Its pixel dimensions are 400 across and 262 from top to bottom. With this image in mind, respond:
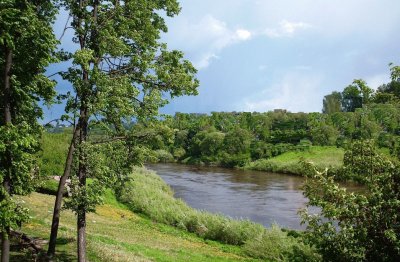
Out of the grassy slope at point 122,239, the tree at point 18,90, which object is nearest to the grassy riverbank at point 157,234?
the grassy slope at point 122,239

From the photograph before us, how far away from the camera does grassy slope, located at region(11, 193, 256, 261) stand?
57.6 ft

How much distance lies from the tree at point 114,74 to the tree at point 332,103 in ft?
487

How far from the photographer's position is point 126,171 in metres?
16.0

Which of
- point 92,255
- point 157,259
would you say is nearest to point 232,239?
point 157,259

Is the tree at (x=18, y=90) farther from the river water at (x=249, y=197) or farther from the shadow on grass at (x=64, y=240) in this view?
the river water at (x=249, y=197)

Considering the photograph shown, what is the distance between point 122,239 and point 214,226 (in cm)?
1019

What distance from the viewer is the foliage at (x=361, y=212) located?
11.2 m

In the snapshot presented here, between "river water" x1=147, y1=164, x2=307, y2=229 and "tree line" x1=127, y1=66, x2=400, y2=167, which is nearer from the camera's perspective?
"river water" x1=147, y1=164, x2=307, y2=229

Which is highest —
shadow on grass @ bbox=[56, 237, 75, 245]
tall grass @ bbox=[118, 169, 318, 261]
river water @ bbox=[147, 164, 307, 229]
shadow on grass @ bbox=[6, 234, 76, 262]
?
shadow on grass @ bbox=[6, 234, 76, 262]

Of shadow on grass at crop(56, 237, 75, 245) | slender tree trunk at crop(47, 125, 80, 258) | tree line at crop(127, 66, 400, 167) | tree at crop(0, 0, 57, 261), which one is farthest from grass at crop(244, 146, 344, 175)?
tree at crop(0, 0, 57, 261)

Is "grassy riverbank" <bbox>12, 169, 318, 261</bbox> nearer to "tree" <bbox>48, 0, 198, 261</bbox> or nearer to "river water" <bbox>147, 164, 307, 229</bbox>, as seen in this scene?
"tree" <bbox>48, 0, 198, 261</bbox>

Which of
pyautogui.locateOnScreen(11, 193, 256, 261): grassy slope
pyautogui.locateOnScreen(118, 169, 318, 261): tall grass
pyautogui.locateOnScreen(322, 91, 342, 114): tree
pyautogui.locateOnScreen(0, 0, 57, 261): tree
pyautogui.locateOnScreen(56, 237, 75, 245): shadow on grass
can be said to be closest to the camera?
pyautogui.locateOnScreen(0, 0, 57, 261): tree

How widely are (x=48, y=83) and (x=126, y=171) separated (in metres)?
4.89

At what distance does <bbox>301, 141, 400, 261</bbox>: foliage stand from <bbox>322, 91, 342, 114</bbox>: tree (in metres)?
150
